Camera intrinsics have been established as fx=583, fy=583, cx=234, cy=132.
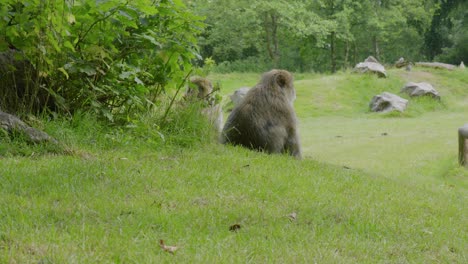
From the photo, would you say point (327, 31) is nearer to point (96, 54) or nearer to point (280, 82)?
point (280, 82)

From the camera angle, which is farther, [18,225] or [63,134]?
[63,134]

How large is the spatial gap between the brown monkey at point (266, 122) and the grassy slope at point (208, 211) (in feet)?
1.98

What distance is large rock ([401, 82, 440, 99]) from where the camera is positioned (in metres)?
25.4

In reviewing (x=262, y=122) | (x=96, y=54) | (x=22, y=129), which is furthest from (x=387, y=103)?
(x=22, y=129)

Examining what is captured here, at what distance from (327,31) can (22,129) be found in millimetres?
39412

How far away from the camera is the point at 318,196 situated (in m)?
5.66

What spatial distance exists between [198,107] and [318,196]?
9.72 feet

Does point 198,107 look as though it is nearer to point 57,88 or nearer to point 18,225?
point 57,88

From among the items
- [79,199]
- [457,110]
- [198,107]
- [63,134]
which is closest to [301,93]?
[457,110]

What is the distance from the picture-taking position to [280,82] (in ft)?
29.0

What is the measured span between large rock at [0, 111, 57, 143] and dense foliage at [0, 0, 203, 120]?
1.85 feet

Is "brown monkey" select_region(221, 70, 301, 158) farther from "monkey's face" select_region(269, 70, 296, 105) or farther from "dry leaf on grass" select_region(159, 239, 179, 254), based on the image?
"dry leaf on grass" select_region(159, 239, 179, 254)

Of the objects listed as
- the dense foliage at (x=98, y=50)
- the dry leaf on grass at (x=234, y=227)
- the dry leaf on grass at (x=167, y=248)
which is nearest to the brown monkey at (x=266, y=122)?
the dense foliage at (x=98, y=50)

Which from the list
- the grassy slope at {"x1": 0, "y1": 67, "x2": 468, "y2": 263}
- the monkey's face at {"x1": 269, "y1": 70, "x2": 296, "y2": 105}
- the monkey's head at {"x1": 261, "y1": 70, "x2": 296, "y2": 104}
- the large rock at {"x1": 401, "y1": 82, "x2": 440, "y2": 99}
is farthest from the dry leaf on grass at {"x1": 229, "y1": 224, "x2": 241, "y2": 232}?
the large rock at {"x1": 401, "y1": 82, "x2": 440, "y2": 99}
